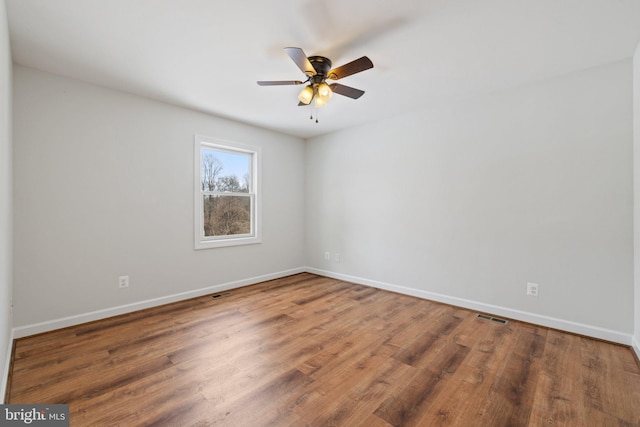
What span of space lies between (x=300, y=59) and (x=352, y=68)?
0.43 meters

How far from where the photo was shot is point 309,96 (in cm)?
254

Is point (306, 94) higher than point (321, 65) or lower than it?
lower

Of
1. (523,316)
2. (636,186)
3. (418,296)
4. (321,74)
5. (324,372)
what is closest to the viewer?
(324,372)

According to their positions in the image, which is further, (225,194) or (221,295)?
(225,194)

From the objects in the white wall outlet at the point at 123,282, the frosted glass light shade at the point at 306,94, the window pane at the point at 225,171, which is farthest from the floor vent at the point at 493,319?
the white wall outlet at the point at 123,282

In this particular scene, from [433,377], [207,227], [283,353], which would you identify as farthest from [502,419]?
[207,227]

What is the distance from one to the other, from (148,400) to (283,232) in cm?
325

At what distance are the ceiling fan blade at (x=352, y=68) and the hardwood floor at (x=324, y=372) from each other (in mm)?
2260

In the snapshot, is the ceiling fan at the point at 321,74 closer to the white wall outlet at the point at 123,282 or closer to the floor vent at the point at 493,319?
the white wall outlet at the point at 123,282

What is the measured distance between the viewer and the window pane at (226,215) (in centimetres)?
396

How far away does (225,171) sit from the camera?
13.6ft

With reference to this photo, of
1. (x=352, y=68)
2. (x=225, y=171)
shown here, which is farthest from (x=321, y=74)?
(x=225, y=171)

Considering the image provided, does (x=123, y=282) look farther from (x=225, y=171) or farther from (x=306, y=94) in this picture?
(x=306, y=94)

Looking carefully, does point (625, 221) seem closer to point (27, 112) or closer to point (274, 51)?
point (274, 51)
